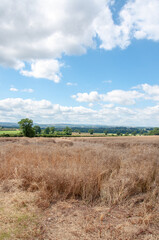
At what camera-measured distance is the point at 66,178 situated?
459cm

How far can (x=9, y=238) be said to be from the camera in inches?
106

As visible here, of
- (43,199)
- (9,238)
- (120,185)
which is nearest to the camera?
(9,238)

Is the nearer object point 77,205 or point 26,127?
point 77,205

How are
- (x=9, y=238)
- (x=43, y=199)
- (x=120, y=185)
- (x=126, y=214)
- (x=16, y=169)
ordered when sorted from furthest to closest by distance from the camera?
(x=16, y=169), (x=120, y=185), (x=43, y=199), (x=126, y=214), (x=9, y=238)

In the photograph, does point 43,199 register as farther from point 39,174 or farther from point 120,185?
point 120,185

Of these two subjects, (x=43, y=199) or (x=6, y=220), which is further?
(x=43, y=199)

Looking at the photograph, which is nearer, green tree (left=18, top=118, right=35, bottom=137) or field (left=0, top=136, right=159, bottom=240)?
field (left=0, top=136, right=159, bottom=240)

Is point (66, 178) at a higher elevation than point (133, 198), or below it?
higher

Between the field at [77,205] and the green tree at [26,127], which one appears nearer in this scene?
the field at [77,205]

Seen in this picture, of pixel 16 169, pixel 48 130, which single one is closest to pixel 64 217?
pixel 16 169

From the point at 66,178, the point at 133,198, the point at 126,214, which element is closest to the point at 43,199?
the point at 66,178

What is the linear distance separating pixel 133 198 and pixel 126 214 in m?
0.67

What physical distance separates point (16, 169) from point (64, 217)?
2746 mm

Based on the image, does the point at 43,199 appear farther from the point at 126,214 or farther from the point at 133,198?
the point at 133,198
